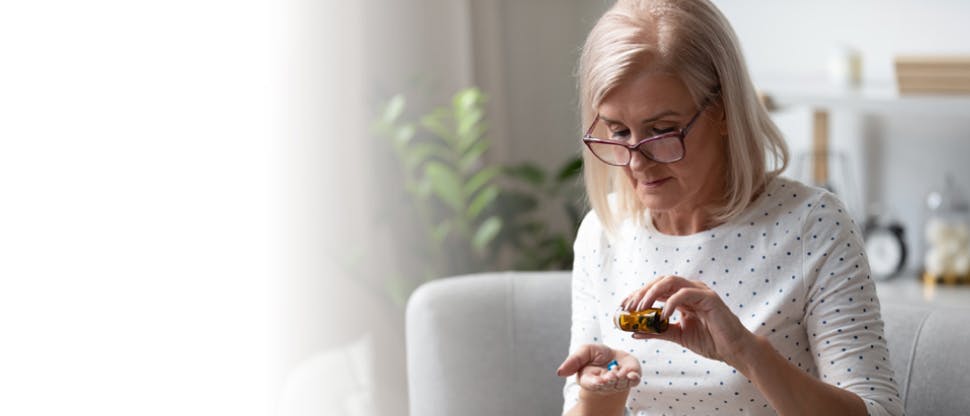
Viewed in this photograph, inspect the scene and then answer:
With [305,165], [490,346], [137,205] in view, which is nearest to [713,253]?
[490,346]

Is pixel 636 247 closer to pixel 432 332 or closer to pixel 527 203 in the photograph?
pixel 432 332

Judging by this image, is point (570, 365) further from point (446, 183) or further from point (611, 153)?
point (446, 183)

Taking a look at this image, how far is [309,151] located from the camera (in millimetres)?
2463

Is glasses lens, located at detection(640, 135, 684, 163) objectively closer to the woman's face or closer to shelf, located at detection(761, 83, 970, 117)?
the woman's face

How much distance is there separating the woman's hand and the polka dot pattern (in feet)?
0.25

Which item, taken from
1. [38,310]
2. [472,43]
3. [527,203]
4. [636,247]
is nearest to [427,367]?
[636,247]

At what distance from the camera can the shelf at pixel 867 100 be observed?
2.49 m

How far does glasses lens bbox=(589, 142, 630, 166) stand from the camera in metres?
1.38

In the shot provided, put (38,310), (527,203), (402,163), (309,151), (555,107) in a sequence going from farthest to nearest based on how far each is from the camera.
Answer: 1. (555,107)
2. (527,203)
3. (402,163)
4. (309,151)
5. (38,310)

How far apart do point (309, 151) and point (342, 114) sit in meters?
0.14

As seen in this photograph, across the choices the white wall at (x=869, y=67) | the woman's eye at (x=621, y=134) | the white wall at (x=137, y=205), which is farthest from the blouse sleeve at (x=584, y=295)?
the white wall at (x=869, y=67)

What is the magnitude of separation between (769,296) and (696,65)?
31cm

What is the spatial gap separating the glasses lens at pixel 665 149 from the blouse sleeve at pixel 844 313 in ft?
0.65

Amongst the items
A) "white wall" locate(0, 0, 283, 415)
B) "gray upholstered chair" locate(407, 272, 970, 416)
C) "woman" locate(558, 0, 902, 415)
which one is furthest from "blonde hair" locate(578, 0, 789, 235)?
"white wall" locate(0, 0, 283, 415)
